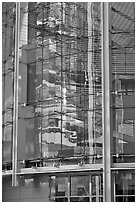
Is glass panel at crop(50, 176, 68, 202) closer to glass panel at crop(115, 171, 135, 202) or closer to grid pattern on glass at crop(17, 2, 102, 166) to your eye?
grid pattern on glass at crop(17, 2, 102, 166)

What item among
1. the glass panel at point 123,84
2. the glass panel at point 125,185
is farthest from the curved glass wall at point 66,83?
the glass panel at point 125,185

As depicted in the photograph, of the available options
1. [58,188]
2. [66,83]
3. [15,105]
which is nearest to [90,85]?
A: [66,83]

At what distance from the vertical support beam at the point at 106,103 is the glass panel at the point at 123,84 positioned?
4 centimetres

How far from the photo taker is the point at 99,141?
133 inches

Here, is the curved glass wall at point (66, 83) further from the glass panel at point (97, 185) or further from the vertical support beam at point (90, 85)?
the glass panel at point (97, 185)

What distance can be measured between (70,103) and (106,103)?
29 cm

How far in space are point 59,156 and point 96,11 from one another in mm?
1047

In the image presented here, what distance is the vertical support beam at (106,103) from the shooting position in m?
3.27

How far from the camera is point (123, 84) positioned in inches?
132

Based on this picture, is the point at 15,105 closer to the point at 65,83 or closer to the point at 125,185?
the point at 65,83

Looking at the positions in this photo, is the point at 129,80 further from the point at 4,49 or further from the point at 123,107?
the point at 4,49

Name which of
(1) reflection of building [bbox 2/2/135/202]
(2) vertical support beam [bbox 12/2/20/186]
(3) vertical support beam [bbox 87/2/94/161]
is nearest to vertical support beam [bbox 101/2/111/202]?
(1) reflection of building [bbox 2/2/135/202]

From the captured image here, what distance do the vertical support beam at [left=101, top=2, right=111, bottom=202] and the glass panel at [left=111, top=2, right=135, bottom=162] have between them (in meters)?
0.04

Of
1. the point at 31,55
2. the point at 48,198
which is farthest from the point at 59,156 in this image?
the point at 31,55
